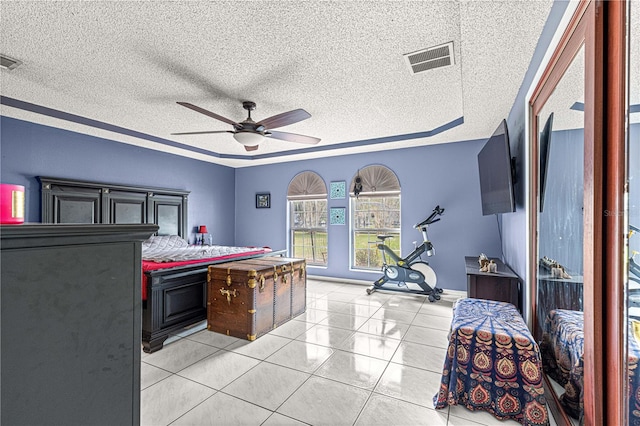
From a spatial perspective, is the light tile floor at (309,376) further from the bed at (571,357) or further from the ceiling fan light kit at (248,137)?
the ceiling fan light kit at (248,137)

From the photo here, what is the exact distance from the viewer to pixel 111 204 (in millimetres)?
4840

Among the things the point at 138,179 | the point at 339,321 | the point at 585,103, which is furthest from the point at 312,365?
the point at 138,179

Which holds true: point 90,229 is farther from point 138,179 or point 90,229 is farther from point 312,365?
point 138,179

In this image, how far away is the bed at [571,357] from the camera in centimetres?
99

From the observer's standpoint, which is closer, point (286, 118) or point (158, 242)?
point (286, 118)

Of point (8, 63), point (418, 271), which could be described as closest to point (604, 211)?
point (418, 271)

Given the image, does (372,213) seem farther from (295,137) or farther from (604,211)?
(604,211)

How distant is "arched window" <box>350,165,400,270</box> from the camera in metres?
5.59

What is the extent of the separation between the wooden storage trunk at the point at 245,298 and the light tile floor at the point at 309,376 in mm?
113

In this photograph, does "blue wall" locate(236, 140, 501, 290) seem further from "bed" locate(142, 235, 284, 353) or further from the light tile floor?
"bed" locate(142, 235, 284, 353)

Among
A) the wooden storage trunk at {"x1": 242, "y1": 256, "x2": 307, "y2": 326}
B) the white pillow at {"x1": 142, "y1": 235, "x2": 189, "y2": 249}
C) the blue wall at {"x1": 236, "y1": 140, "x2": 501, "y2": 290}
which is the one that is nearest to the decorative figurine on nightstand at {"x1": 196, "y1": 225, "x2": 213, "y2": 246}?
the white pillow at {"x1": 142, "y1": 235, "x2": 189, "y2": 249}

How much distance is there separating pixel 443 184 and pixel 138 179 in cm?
548

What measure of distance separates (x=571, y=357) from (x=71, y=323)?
7.36 feet

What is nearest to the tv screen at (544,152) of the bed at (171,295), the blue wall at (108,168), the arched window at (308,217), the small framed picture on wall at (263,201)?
the bed at (171,295)
